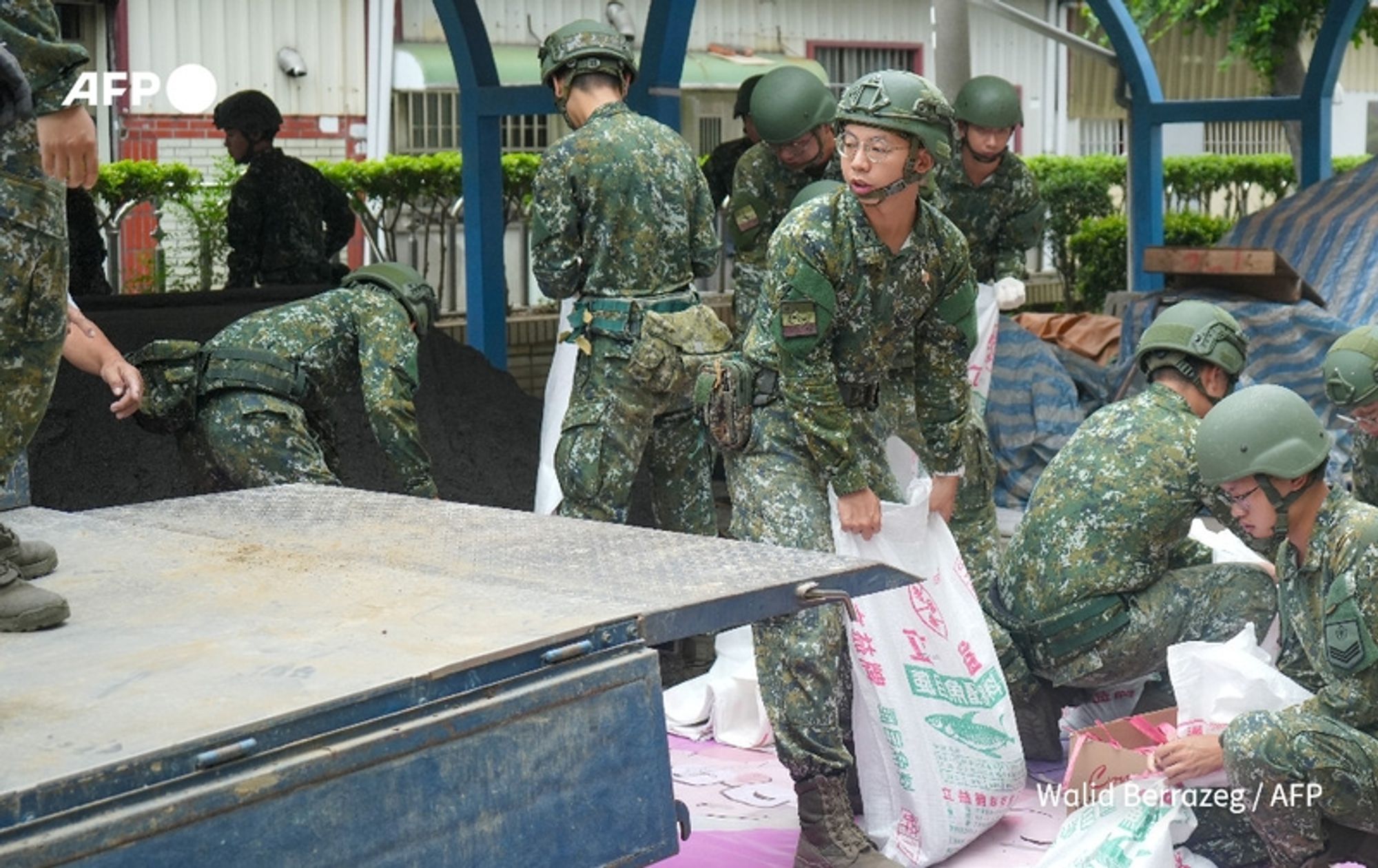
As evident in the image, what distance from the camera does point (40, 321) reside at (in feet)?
10.8

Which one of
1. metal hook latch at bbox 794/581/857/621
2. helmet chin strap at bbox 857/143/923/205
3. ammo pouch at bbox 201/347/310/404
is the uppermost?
helmet chin strap at bbox 857/143/923/205

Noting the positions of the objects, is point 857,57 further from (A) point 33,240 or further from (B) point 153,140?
(A) point 33,240

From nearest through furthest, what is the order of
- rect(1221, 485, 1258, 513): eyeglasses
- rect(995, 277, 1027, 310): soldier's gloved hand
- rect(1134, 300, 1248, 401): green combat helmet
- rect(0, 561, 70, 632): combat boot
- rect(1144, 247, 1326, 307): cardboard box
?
rect(0, 561, 70, 632): combat boot
rect(1221, 485, 1258, 513): eyeglasses
rect(1134, 300, 1248, 401): green combat helmet
rect(995, 277, 1027, 310): soldier's gloved hand
rect(1144, 247, 1326, 307): cardboard box

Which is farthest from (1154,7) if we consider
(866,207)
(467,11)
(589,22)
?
(866,207)

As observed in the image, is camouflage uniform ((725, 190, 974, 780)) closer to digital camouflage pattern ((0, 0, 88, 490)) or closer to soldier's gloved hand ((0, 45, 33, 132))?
digital camouflage pattern ((0, 0, 88, 490))

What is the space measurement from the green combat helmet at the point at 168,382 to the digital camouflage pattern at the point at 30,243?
2.22 m

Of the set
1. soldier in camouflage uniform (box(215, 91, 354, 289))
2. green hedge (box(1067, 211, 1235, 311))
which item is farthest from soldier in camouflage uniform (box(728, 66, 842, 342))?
green hedge (box(1067, 211, 1235, 311))

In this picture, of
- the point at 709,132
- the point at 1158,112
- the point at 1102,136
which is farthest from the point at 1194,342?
the point at 1102,136

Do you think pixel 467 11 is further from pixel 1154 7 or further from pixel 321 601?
pixel 1154 7

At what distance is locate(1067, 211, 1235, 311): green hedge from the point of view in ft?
49.4

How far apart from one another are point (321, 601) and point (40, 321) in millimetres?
673

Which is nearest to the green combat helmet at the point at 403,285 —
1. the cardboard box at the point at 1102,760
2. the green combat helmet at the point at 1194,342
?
the green combat helmet at the point at 1194,342

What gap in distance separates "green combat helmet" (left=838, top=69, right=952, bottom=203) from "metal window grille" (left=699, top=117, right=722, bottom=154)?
16.2 metres

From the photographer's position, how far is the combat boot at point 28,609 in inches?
124
